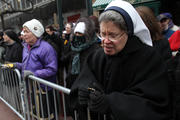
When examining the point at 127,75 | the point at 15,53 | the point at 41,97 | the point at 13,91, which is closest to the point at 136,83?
the point at 127,75

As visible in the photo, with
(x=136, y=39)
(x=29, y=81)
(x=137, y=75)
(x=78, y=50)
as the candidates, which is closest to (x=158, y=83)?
(x=137, y=75)

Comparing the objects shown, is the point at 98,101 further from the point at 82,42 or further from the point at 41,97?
the point at 41,97

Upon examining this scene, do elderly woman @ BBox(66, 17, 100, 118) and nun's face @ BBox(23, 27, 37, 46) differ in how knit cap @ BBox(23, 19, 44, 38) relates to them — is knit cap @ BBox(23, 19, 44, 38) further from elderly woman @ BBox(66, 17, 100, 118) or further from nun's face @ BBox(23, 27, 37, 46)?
elderly woman @ BBox(66, 17, 100, 118)

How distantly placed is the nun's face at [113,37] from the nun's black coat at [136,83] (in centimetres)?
5

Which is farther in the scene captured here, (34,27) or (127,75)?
(34,27)

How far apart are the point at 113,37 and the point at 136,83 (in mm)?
382

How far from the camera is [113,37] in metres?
1.33

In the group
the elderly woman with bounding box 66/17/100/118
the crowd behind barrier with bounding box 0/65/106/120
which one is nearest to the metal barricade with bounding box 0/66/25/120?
the crowd behind barrier with bounding box 0/65/106/120

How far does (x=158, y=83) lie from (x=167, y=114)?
9.0 inches

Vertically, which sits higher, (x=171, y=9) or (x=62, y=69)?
(x=171, y=9)

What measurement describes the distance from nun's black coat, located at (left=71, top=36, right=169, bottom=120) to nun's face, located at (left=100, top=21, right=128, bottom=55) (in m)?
0.05

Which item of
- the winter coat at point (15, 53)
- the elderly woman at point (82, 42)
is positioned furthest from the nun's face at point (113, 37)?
the winter coat at point (15, 53)

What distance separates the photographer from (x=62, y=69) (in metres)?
3.85

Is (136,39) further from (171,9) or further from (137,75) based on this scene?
(171,9)
